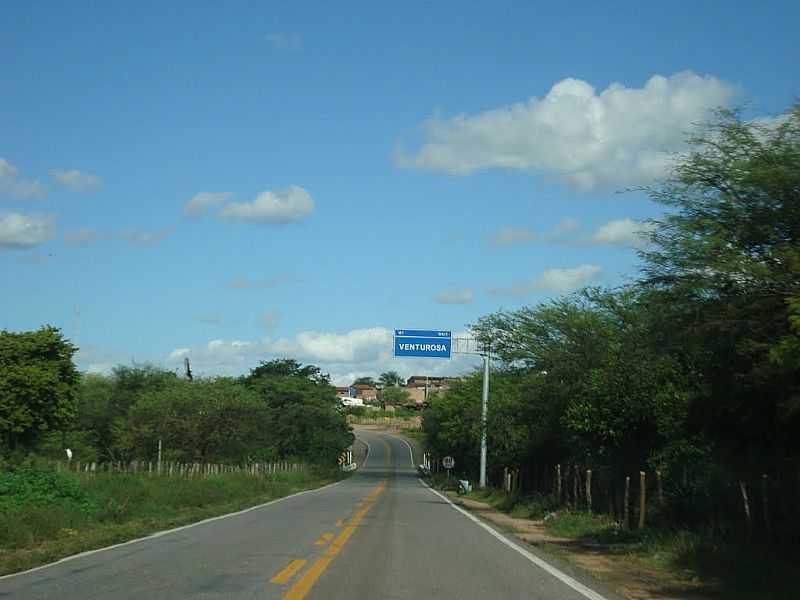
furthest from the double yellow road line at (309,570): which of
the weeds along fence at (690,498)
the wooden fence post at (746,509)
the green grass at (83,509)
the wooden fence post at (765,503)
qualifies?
the wooden fence post at (765,503)

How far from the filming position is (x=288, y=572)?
45.9 ft

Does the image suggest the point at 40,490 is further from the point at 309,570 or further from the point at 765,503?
the point at 765,503

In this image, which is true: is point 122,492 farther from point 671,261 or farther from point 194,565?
point 671,261

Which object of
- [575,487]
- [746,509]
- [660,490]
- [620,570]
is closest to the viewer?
[746,509]

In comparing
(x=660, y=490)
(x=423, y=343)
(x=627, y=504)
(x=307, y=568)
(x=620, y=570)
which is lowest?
(x=620, y=570)

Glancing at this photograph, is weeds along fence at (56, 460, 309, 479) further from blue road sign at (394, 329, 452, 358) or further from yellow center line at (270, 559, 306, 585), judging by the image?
yellow center line at (270, 559, 306, 585)

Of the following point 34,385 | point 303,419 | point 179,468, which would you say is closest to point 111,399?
point 303,419

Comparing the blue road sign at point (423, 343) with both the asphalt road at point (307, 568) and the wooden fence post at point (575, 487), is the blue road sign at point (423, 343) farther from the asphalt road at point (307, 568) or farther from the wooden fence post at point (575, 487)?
the asphalt road at point (307, 568)

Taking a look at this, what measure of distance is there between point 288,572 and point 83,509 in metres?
11.0

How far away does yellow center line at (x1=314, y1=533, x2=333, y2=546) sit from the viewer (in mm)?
18875

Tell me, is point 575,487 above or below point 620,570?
above

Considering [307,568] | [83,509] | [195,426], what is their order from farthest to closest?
[195,426], [83,509], [307,568]

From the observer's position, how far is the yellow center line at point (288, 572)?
13.1 m

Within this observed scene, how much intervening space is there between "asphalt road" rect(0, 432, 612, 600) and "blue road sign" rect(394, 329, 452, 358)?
2377 centimetres
